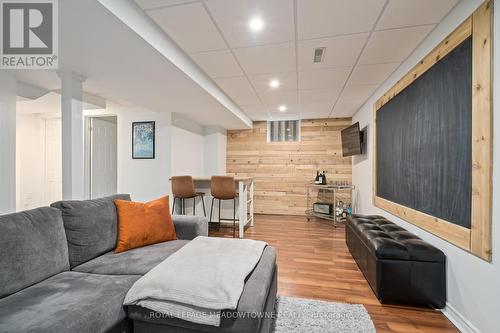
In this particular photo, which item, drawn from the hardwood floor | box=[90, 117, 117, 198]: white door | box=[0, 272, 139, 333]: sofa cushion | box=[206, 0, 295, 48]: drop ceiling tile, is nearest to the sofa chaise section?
box=[0, 272, 139, 333]: sofa cushion

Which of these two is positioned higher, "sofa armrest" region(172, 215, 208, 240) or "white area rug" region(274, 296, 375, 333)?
"sofa armrest" region(172, 215, 208, 240)

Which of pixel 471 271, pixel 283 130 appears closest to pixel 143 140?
pixel 283 130

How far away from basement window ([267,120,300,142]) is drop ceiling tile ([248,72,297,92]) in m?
2.33

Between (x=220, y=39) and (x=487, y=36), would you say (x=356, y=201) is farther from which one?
(x=220, y=39)

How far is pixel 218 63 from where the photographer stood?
8.69ft

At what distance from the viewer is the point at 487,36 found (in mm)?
1411

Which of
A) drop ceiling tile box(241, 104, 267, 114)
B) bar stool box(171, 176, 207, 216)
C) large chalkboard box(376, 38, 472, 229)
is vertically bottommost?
bar stool box(171, 176, 207, 216)

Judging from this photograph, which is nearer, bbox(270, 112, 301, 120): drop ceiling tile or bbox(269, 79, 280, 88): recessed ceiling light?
bbox(269, 79, 280, 88): recessed ceiling light

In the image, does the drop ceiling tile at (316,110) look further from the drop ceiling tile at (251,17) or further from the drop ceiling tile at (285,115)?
the drop ceiling tile at (251,17)

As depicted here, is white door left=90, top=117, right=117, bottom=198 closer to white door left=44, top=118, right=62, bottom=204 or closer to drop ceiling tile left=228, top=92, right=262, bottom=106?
white door left=44, top=118, right=62, bottom=204

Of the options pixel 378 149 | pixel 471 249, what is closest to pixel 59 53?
pixel 471 249

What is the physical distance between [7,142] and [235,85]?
113 inches

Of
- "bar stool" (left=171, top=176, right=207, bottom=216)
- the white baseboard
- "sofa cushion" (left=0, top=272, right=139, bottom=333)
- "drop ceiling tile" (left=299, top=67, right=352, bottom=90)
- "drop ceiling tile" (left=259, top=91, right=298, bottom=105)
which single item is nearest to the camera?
"sofa cushion" (left=0, top=272, right=139, bottom=333)

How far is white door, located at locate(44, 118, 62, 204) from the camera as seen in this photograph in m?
4.57
